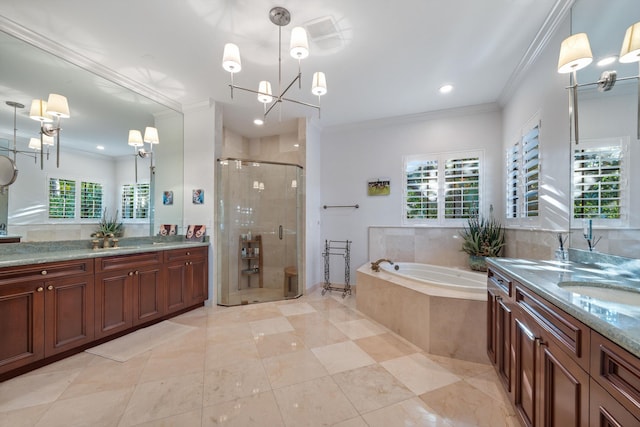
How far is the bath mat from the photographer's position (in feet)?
7.07

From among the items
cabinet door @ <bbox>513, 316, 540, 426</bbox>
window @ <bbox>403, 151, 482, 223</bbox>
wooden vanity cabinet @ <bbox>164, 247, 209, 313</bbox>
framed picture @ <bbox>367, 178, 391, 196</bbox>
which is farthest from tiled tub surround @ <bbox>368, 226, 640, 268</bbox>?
wooden vanity cabinet @ <bbox>164, 247, 209, 313</bbox>

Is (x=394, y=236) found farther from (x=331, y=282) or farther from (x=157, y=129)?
(x=157, y=129)

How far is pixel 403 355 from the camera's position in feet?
7.13

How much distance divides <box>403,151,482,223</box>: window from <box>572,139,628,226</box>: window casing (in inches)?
69.9

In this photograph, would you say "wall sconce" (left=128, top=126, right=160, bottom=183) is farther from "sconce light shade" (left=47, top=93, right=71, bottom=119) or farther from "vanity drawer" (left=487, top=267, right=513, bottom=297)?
"vanity drawer" (left=487, top=267, right=513, bottom=297)

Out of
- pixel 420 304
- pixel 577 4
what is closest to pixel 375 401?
pixel 420 304

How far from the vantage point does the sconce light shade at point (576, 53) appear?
1.48 meters

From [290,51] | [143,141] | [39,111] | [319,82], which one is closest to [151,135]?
[143,141]

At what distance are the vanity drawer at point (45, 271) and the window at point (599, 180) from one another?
3942mm

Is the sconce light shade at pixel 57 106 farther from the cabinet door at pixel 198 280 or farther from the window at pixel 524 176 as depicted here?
the window at pixel 524 176

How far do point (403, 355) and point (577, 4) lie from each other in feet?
9.84

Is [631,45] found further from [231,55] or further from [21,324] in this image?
[21,324]

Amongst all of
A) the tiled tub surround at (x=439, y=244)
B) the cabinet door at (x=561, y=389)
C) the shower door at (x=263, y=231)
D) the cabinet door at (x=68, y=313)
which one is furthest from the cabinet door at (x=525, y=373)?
the cabinet door at (x=68, y=313)

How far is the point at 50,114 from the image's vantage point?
90.7 inches
